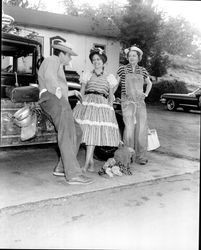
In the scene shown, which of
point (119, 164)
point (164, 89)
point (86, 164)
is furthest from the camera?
point (164, 89)

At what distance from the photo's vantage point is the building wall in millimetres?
18422

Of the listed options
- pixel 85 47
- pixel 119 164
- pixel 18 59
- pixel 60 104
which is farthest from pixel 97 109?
pixel 85 47

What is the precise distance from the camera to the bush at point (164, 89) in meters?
17.5

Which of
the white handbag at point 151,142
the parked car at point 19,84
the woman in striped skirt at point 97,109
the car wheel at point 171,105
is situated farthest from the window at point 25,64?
the car wheel at point 171,105

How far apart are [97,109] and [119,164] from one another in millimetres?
939

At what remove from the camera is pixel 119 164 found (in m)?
5.21

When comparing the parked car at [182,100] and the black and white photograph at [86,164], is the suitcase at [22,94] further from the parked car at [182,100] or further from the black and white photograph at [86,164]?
the parked car at [182,100]

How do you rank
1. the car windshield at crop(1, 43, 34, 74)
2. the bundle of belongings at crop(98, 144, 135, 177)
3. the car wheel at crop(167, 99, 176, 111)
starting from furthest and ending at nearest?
1. the car wheel at crop(167, 99, 176, 111)
2. the car windshield at crop(1, 43, 34, 74)
3. the bundle of belongings at crop(98, 144, 135, 177)

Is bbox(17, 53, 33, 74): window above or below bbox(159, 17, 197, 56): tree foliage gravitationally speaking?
below

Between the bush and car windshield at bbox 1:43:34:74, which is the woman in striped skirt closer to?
car windshield at bbox 1:43:34:74

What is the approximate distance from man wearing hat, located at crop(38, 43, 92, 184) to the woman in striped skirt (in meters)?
0.42

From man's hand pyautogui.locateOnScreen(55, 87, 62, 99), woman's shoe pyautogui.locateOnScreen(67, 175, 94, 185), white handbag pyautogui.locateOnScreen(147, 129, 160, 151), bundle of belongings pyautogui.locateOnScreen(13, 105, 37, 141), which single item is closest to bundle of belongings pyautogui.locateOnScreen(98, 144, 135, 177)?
woman's shoe pyautogui.locateOnScreen(67, 175, 94, 185)

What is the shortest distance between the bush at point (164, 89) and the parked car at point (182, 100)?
122 centimetres

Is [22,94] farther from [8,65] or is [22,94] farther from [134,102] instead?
[134,102]
